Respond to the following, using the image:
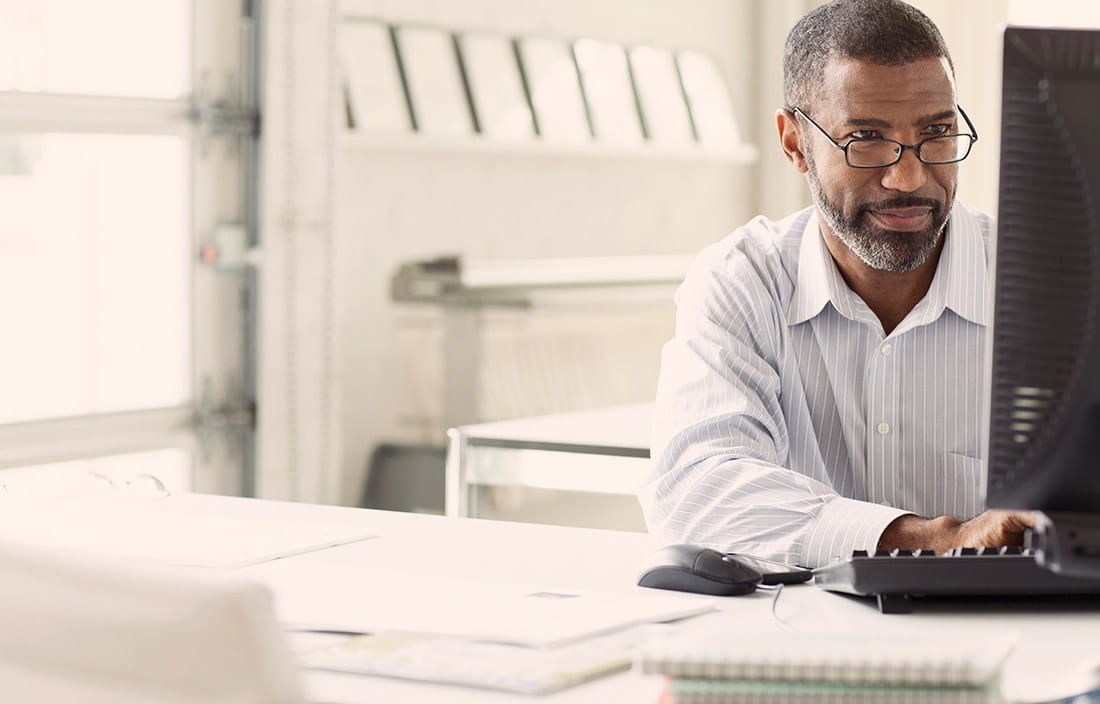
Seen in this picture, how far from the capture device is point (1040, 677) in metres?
1.13

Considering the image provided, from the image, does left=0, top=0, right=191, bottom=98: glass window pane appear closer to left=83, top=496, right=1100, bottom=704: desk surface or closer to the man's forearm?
left=83, top=496, right=1100, bottom=704: desk surface

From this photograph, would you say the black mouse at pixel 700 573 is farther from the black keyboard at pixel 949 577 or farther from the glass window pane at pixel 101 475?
the glass window pane at pixel 101 475

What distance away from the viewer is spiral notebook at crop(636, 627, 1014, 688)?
941mm

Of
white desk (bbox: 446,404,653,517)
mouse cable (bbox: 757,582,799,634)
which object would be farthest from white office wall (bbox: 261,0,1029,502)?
mouse cable (bbox: 757,582,799,634)


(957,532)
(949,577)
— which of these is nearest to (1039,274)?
(949,577)

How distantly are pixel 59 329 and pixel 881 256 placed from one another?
8.00 ft

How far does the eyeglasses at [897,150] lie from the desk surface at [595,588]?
0.50m

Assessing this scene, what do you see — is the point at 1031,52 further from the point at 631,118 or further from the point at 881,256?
the point at 631,118

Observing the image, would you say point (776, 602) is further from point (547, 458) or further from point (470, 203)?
point (470, 203)

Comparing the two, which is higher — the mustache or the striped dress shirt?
the mustache

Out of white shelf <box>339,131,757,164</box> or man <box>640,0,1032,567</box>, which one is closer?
man <box>640,0,1032,567</box>

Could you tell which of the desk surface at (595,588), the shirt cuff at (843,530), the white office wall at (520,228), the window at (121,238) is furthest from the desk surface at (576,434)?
the white office wall at (520,228)

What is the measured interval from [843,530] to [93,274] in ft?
8.77

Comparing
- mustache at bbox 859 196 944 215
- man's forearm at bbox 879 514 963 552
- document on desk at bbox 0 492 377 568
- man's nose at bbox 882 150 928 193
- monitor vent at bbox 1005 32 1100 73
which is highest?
monitor vent at bbox 1005 32 1100 73
